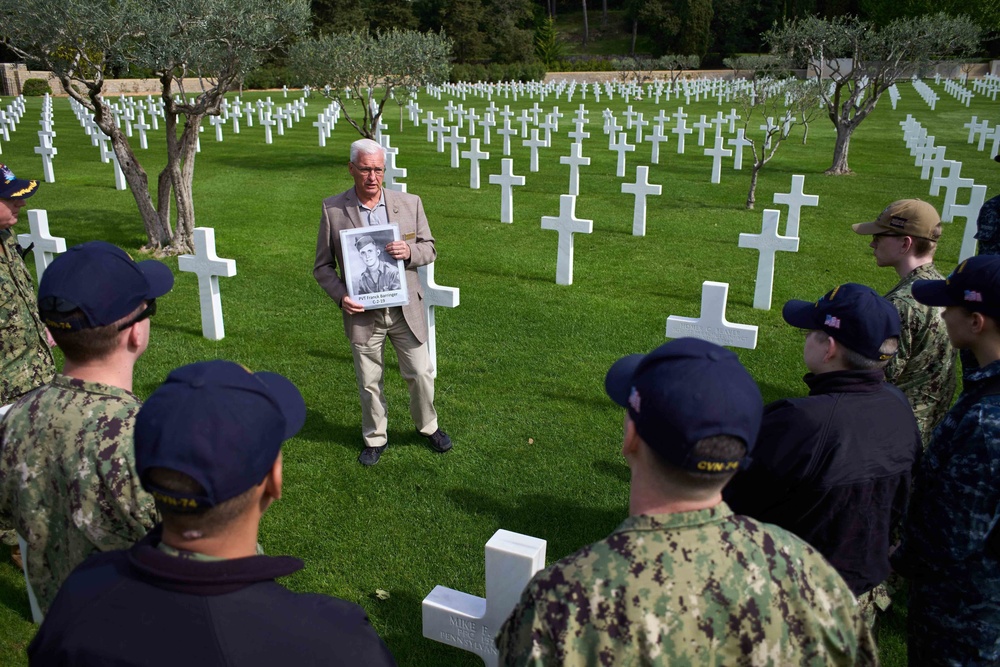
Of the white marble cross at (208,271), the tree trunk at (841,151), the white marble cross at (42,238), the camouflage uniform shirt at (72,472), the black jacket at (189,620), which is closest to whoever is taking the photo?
the black jacket at (189,620)

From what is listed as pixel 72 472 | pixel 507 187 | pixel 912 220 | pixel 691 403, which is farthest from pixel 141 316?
pixel 507 187

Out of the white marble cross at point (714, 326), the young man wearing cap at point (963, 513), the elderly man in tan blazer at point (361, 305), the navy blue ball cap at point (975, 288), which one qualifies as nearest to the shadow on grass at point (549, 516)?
the elderly man in tan blazer at point (361, 305)

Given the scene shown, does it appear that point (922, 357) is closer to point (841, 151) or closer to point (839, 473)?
point (839, 473)

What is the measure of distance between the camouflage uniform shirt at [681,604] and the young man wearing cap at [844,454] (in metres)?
0.90

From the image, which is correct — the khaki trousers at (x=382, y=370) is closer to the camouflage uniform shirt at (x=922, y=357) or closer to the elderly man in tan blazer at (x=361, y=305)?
the elderly man in tan blazer at (x=361, y=305)

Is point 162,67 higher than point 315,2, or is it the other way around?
point 315,2

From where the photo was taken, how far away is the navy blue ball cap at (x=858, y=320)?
2.82 meters

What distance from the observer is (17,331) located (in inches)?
181

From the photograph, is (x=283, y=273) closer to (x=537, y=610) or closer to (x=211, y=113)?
(x=211, y=113)

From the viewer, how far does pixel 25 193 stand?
482 cm

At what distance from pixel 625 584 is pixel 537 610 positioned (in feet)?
0.66

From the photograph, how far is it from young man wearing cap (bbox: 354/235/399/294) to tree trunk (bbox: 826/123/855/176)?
18617mm

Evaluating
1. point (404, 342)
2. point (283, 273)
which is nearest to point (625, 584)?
point (404, 342)

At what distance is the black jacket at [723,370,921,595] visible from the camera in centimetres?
265
